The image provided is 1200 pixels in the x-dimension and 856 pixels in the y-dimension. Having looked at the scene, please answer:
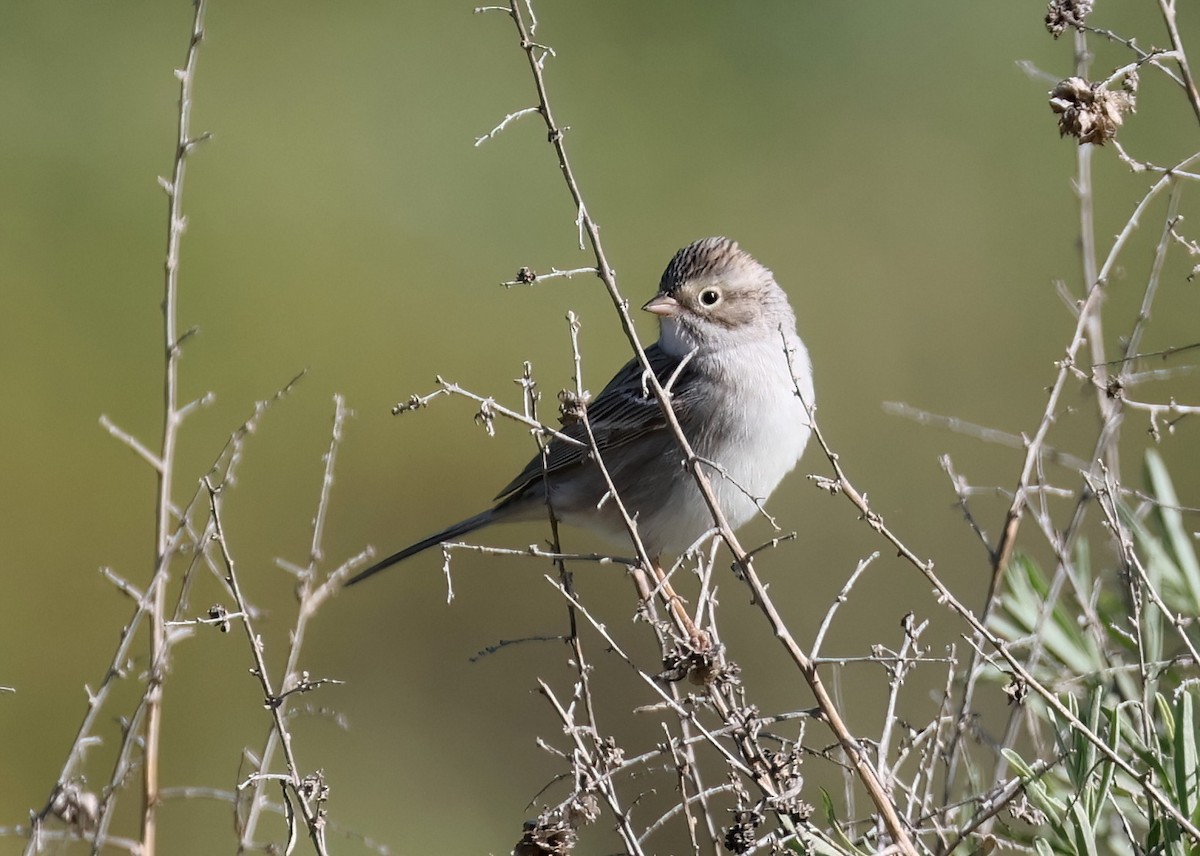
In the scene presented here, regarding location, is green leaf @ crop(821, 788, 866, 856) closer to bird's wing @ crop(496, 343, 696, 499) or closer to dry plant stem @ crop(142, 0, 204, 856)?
dry plant stem @ crop(142, 0, 204, 856)

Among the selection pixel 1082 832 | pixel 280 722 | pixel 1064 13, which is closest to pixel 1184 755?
pixel 1082 832

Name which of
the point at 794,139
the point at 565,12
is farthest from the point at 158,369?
the point at 794,139

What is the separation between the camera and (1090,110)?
2.79m

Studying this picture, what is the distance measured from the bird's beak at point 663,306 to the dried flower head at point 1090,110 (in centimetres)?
215

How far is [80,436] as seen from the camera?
730 cm

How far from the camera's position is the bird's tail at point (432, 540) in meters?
5.10

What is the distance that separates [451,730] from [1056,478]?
3334 mm

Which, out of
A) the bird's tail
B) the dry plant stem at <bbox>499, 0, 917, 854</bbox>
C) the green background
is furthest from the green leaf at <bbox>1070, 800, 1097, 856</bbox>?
the green background

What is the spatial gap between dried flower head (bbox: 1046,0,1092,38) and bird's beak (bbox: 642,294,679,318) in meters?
2.13

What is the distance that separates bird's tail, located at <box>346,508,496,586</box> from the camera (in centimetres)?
510

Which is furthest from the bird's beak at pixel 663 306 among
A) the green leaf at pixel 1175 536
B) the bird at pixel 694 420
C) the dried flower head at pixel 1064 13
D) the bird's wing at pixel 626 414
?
the dried flower head at pixel 1064 13

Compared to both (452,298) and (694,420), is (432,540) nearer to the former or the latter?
(694,420)

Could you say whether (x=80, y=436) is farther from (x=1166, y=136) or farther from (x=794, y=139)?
(x=1166, y=136)

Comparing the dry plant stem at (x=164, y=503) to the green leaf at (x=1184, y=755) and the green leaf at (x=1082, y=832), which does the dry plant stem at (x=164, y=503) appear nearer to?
the green leaf at (x=1082, y=832)
